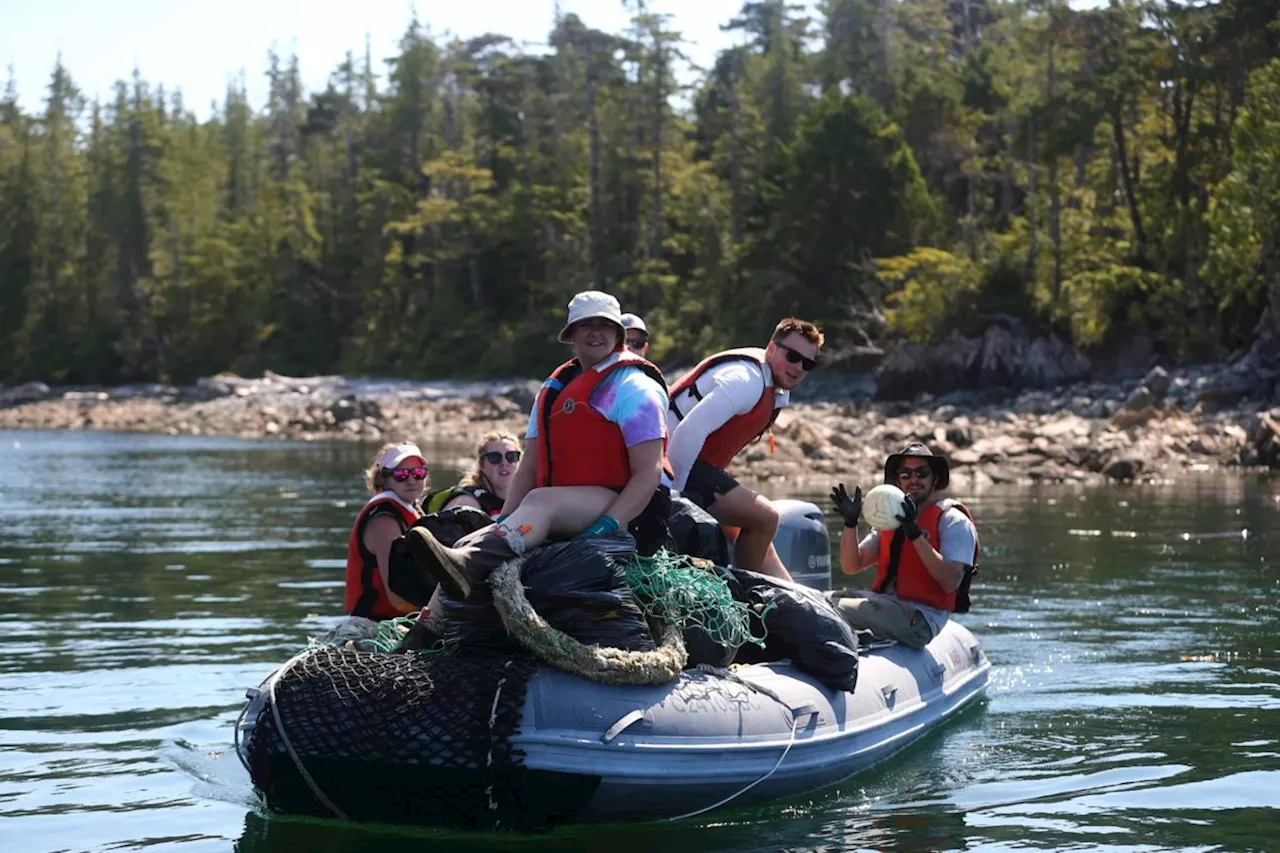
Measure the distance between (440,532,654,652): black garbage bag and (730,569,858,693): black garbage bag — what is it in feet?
3.45

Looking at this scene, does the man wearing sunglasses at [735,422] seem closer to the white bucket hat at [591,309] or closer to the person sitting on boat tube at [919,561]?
the person sitting on boat tube at [919,561]

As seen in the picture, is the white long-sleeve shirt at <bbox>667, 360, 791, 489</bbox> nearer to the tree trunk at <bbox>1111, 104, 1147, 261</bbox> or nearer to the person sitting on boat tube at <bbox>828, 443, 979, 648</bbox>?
the person sitting on boat tube at <bbox>828, 443, 979, 648</bbox>

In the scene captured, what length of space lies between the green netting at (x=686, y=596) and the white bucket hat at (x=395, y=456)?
1757 mm

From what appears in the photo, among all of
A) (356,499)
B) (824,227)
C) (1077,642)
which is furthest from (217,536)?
(824,227)

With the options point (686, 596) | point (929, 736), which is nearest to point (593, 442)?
point (686, 596)

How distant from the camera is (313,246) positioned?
82.2 metres

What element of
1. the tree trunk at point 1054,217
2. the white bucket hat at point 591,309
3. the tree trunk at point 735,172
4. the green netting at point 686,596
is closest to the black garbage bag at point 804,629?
the green netting at point 686,596

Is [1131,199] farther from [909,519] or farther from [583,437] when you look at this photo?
[583,437]

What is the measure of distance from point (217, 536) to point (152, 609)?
6720 mm

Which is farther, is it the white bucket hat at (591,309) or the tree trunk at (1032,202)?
the tree trunk at (1032,202)

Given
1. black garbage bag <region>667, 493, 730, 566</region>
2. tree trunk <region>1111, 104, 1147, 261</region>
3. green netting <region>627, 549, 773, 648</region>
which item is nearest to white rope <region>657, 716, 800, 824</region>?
green netting <region>627, 549, 773, 648</region>

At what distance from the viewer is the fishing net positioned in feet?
24.5

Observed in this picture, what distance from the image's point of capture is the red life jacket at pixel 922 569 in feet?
33.1

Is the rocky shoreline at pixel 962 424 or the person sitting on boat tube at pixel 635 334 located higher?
the person sitting on boat tube at pixel 635 334
